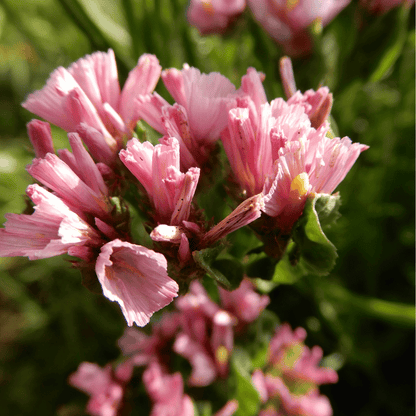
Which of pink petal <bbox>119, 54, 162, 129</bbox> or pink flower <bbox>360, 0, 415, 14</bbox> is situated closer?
pink petal <bbox>119, 54, 162, 129</bbox>

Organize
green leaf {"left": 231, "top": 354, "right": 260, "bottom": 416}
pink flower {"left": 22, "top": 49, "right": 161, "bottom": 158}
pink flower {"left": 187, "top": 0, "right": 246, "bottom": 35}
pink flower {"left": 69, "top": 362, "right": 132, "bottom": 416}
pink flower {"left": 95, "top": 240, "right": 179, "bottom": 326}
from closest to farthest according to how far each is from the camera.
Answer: pink flower {"left": 95, "top": 240, "right": 179, "bottom": 326}, pink flower {"left": 22, "top": 49, "right": 161, "bottom": 158}, green leaf {"left": 231, "top": 354, "right": 260, "bottom": 416}, pink flower {"left": 69, "top": 362, "right": 132, "bottom": 416}, pink flower {"left": 187, "top": 0, "right": 246, "bottom": 35}

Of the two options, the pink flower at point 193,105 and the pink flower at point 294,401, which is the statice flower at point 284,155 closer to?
the pink flower at point 193,105

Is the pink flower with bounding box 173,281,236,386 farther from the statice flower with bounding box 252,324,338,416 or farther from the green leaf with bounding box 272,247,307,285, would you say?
the green leaf with bounding box 272,247,307,285

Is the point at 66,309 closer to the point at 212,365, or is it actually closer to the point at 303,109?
the point at 212,365

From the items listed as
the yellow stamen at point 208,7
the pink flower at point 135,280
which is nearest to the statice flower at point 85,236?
the pink flower at point 135,280

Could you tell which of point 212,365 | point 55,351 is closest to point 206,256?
point 212,365

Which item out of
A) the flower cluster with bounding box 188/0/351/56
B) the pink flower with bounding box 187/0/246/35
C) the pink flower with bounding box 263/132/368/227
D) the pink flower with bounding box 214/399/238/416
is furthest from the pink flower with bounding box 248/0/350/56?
the pink flower with bounding box 214/399/238/416
